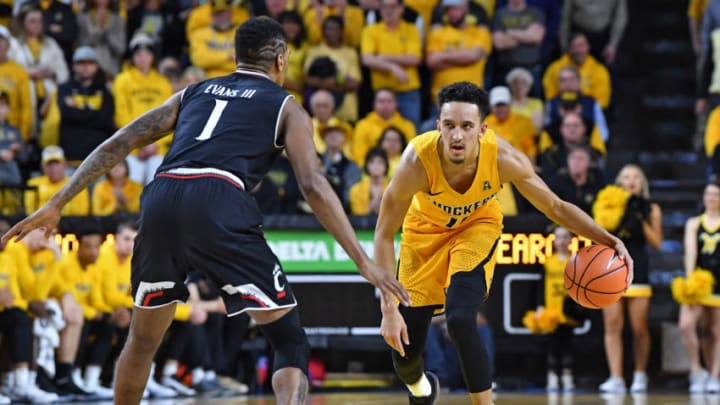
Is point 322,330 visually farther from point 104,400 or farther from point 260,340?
point 104,400

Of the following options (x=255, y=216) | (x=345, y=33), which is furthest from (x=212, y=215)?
(x=345, y=33)

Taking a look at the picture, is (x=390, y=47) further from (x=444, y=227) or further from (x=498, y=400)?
(x=444, y=227)

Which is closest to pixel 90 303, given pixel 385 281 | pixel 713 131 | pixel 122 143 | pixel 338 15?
pixel 338 15

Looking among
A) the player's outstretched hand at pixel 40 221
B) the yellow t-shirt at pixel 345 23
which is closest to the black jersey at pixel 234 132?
the player's outstretched hand at pixel 40 221

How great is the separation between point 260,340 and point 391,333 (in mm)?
5423

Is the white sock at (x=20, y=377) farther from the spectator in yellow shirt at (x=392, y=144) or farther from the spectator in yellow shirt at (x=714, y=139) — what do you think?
the spectator in yellow shirt at (x=714, y=139)

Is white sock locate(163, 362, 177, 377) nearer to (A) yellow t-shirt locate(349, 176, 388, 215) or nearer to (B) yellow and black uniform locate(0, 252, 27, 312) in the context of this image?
(B) yellow and black uniform locate(0, 252, 27, 312)

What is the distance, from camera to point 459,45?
14.1 m

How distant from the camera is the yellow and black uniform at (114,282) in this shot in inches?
443

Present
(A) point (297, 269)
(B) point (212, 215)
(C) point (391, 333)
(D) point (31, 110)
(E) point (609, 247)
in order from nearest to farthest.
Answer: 1. (B) point (212, 215)
2. (C) point (391, 333)
3. (E) point (609, 247)
4. (A) point (297, 269)
5. (D) point (31, 110)

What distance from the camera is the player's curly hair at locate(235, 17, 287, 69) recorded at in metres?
5.79

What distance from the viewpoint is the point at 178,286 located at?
5.59m

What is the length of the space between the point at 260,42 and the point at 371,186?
21.3ft

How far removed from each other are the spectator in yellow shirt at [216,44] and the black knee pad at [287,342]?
8.63 m
